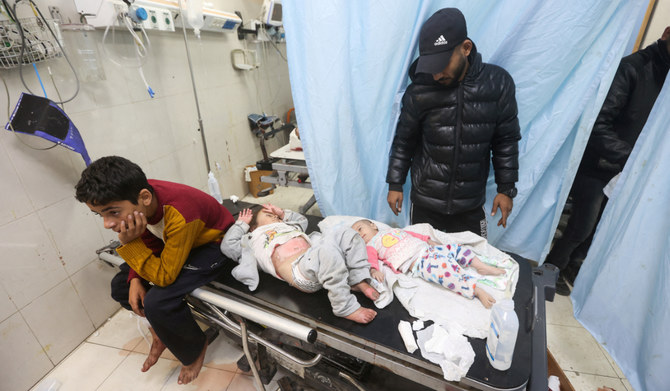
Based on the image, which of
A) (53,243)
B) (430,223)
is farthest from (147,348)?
(430,223)

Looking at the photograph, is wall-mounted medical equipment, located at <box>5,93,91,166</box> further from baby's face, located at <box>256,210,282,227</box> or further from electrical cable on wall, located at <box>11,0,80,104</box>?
baby's face, located at <box>256,210,282,227</box>

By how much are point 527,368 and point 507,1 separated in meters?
1.61

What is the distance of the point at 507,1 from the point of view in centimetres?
145

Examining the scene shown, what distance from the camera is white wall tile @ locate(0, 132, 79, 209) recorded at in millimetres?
1530

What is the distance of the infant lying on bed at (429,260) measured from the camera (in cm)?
128

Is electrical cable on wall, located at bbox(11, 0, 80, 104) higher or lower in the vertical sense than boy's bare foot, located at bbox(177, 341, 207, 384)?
higher

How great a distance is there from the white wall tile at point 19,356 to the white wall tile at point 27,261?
0.12 meters

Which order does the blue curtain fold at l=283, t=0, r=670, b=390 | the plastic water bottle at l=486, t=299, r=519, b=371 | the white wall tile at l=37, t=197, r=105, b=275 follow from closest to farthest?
the plastic water bottle at l=486, t=299, r=519, b=371 → the blue curtain fold at l=283, t=0, r=670, b=390 → the white wall tile at l=37, t=197, r=105, b=275

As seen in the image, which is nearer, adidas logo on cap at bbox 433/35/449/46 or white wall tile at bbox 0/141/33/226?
adidas logo on cap at bbox 433/35/449/46

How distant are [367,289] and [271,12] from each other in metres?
3.11

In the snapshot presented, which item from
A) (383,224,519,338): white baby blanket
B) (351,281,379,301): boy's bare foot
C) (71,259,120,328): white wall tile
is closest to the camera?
(383,224,519,338): white baby blanket

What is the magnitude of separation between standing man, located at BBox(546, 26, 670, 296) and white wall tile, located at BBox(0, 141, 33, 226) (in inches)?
124

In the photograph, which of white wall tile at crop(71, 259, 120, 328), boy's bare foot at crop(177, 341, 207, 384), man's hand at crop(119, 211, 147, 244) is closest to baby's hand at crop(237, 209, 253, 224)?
man's hand at crop(119, 211, 147, 244)

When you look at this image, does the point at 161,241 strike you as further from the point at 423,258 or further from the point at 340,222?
the point at 423,258
